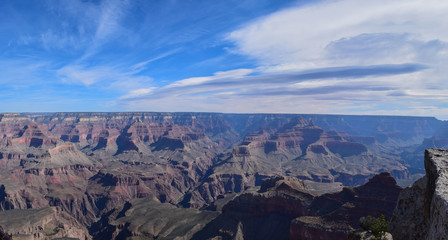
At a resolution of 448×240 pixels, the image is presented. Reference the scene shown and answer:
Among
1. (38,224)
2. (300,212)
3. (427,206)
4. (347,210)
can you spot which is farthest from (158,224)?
(427,206)

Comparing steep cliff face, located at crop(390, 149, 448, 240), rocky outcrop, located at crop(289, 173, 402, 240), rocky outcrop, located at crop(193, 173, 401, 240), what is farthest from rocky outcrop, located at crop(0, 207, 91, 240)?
steep cliff face, located at crop(390, 149, 448, 240)

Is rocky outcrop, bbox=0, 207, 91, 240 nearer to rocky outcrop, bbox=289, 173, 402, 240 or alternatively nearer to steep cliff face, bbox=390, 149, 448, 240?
rocky outcrop, bbox=289, 173, 402, 240

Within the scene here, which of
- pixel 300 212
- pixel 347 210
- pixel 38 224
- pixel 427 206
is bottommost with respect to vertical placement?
pixel 38 224

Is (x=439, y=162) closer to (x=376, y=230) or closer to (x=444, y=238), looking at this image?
(x=444, y=238)

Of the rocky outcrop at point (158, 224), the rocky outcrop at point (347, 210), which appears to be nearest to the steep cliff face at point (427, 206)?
the rocky outcrop at point (347, 210)

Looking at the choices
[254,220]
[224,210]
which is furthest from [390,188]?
[224,210]

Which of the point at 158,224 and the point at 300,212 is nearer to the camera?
the point at 300,212

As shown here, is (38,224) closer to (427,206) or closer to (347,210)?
(347,210)

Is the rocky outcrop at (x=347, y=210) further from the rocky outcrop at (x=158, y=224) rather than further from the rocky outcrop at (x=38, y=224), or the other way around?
the rocky outcrop at (x=38, y=224)
